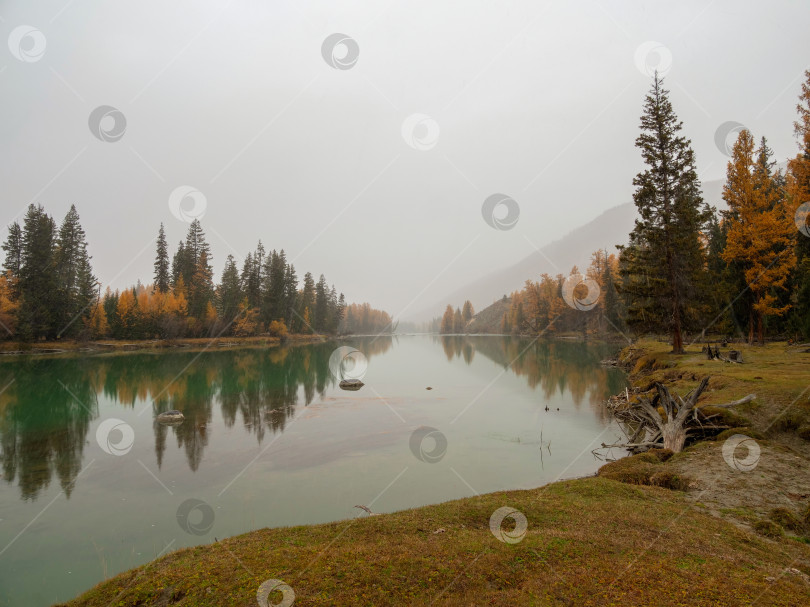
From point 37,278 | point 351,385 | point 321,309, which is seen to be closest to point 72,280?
point 37,278

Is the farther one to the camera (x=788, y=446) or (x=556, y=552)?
(x=788, y=446)

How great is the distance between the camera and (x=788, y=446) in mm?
13039

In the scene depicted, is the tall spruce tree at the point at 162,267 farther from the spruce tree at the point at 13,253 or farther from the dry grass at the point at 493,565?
the dry grass at the point at 493,565

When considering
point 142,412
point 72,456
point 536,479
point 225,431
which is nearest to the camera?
point 536,479

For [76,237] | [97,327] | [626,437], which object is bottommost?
[626,437]

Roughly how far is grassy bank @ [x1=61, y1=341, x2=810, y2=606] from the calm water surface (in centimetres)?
323

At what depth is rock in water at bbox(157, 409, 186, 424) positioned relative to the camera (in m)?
22.9

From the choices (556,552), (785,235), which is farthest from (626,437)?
(785,235)

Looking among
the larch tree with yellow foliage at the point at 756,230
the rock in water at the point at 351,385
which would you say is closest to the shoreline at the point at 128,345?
the rock in water at the point at 351,385

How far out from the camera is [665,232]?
3206cm

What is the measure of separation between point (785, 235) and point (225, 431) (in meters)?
43.2

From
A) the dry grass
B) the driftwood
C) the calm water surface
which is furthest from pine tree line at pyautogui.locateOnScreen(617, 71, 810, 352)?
the dry grass

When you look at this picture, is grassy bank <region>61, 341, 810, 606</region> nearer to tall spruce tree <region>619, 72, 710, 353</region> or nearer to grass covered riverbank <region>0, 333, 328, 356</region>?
tall spruce tree <region>619, 72, 710, 353</region>

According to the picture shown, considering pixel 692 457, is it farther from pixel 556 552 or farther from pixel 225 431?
pixel 225 431
